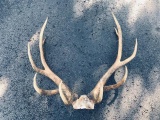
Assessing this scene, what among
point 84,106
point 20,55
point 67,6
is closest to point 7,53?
point 20,55

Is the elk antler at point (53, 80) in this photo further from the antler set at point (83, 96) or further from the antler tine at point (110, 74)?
the antler tine at point (110, 74)

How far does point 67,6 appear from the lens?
555 centimetres

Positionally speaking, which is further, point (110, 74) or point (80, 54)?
point (80, 54)

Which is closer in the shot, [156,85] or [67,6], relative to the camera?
[156,85]

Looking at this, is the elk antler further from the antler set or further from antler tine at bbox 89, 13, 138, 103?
antler tine at bbox 89, 13, 138, 103

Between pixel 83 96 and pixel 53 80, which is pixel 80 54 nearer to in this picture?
pixel 53 80

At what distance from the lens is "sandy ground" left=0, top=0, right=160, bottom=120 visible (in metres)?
4.84

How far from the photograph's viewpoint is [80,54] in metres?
5.19

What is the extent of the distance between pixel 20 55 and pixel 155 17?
8.55ft

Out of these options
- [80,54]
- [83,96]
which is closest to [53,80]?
[83,96]

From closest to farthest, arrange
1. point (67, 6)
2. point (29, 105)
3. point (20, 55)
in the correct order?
point (29, 105), point (20, 55), point (67, 6)

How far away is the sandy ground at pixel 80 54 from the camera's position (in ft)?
15.9

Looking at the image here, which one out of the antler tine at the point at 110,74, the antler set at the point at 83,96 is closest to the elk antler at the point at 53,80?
the antler set at the point at 83,96

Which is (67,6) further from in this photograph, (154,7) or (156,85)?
(156,85)
